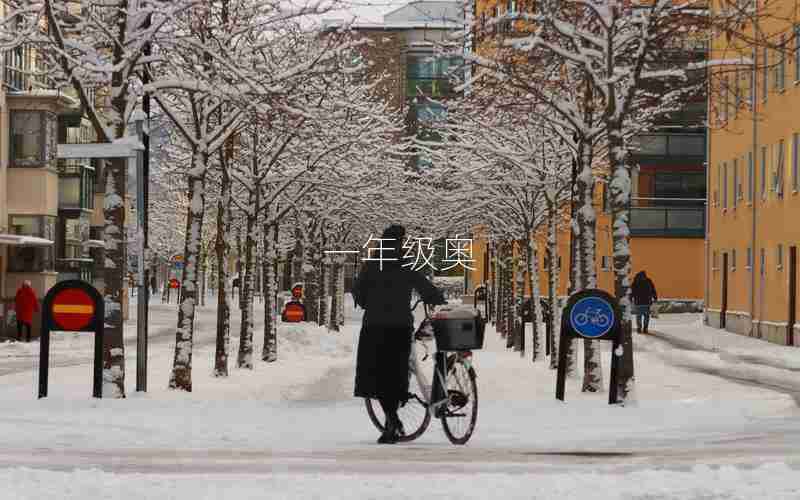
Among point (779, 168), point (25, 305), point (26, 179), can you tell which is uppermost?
point (779, 168)

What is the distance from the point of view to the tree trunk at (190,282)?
2402 centimetres

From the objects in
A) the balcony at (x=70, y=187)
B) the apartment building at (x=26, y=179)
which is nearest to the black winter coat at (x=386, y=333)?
the apartment building at (x=26, y=179)

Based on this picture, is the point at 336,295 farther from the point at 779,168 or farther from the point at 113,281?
the point at 113,281

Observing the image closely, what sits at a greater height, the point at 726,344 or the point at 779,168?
the point at 779,168

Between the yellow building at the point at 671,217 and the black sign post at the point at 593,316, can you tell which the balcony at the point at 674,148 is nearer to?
the yellow building at the point at 671,217

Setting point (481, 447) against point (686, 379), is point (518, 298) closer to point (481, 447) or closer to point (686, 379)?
point (686, 379)

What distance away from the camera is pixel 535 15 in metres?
18.8

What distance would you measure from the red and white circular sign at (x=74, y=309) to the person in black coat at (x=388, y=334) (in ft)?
16.9

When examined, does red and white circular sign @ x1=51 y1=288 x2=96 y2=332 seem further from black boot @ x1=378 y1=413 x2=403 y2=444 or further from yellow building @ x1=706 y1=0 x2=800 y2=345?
yellow building @ x1=706 y1=0 x2=800 y2=345

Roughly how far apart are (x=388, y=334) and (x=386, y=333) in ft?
0.06

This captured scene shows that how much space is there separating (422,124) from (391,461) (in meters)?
29.5

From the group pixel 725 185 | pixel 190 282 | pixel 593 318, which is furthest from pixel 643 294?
pixel 593 318

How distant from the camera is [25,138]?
166 feet

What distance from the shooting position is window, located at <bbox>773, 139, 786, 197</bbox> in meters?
45.7
